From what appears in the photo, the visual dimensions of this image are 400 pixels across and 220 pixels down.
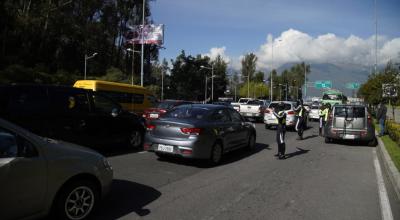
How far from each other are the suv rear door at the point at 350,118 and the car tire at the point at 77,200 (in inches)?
460

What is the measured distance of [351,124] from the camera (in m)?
14.8

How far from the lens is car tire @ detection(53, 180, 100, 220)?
16.0 ft

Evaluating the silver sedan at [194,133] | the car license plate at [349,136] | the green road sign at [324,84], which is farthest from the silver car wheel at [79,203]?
the green road sign at [324,84]

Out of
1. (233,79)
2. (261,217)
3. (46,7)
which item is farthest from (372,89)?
(233,79)

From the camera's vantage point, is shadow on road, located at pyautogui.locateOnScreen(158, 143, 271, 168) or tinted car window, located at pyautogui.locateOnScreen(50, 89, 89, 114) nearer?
tinted car window, located at pyautogui.locateOnScreen(50, 89, 89, 114)

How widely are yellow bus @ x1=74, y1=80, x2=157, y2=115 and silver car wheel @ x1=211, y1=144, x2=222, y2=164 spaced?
28.7ft

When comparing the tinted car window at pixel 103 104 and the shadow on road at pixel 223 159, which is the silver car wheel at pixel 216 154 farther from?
the tinted car window at pixel 103 104

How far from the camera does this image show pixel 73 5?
62469 mm

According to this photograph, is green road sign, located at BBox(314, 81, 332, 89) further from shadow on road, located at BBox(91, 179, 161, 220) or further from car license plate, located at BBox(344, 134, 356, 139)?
shadow on road, located at BBox(91, 179, 161, 220)

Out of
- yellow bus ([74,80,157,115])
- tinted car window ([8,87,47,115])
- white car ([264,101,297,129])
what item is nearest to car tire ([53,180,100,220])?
tinted car window ([8,87,47,115])

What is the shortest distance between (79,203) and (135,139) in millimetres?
6568

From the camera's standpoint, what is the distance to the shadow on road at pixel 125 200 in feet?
18.5

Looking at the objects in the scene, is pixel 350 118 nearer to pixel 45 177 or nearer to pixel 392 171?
pixel 392 171

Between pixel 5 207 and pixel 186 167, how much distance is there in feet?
17.8
